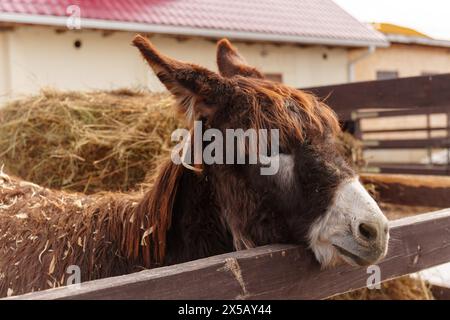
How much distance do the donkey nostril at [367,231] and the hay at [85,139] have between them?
10.3ft

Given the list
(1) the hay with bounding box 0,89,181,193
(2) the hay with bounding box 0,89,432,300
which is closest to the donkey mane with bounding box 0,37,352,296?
(2) the hay with bounding box 0,89,432,300

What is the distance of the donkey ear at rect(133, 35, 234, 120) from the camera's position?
7.18 ft

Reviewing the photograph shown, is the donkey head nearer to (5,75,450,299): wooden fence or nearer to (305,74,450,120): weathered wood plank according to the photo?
(5,75,450,299): wooden fence

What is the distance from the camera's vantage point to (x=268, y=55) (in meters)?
12.7

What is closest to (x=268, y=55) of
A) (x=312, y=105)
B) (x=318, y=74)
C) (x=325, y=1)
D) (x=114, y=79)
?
(x=318, y=74)

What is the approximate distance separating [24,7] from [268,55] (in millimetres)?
5809

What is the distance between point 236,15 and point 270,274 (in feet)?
36.7

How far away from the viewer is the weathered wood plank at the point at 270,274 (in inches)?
62.6

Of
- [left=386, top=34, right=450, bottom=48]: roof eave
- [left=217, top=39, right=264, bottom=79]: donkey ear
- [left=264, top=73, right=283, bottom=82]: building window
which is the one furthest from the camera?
[left=386, top=34, right=450, bottom=48]: roof eave

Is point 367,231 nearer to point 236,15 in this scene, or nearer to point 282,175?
point 282,175

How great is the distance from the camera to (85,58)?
9.95 meters

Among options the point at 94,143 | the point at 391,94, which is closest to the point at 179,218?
the point at 94,143

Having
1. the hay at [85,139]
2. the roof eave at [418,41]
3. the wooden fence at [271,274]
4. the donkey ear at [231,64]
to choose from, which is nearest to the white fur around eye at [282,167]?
the wooden fence at [271,274]

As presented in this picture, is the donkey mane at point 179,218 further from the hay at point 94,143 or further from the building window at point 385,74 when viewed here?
the building window at point 385,74
